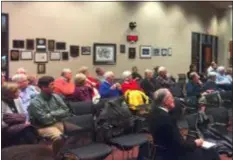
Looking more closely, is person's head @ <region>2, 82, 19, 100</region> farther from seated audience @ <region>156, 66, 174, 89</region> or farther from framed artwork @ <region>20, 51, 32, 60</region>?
framed artwork @ <region>20, 51, 32, 60</region>

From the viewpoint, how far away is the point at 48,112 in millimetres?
5055

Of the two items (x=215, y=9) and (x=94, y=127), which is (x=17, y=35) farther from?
(x=215, y=9)

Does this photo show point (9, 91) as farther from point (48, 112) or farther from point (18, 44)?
point (18, 44)

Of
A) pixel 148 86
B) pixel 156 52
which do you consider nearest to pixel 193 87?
pixel 148 86

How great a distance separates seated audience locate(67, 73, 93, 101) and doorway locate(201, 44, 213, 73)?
1190 cm

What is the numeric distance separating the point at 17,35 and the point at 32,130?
19.4ft

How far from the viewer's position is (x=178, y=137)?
3947 mm

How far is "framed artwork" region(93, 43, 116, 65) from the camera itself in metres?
11.8

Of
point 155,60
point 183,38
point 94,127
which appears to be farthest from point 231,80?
point 94,127

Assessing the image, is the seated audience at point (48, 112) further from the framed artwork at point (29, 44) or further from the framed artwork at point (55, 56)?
the framed artwork at point (55, 56)

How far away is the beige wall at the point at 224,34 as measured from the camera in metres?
19.8

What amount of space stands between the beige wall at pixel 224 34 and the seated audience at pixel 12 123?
16.6m

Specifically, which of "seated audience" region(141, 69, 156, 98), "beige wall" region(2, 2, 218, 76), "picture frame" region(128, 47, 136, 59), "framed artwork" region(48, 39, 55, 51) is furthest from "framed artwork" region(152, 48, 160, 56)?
"seated audience" region(141, 69, 156, 98)

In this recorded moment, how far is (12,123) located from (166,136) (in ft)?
5.46
